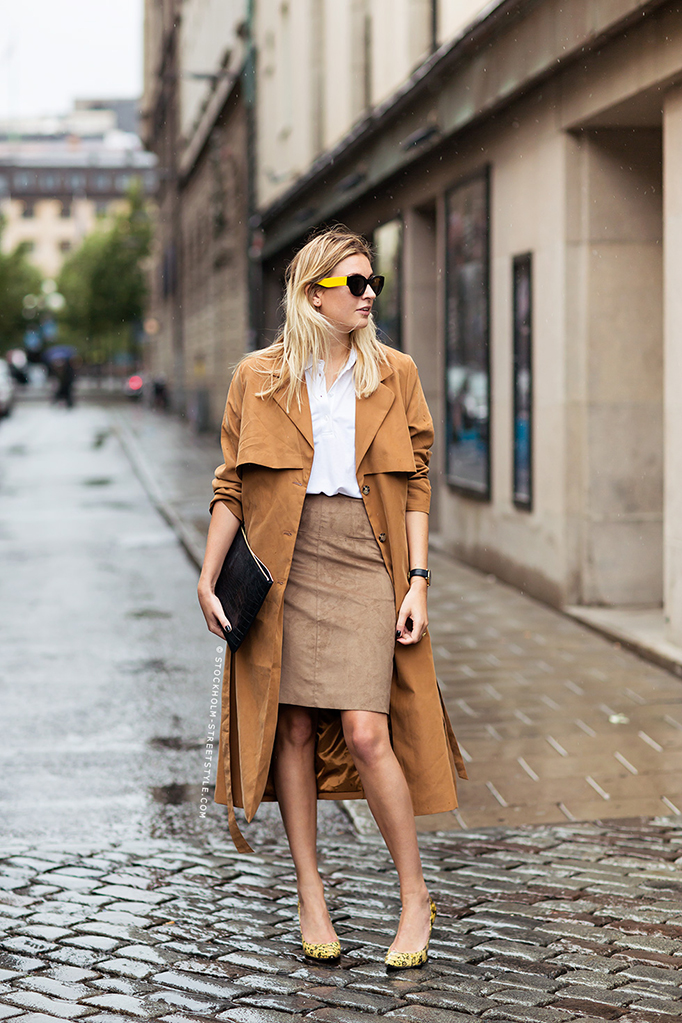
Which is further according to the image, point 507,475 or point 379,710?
point 507,475

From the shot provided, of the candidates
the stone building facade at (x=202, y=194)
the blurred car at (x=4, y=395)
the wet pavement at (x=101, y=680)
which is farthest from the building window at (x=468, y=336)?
the blurred car at (x=4, y=395)

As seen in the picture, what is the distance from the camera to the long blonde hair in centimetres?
375

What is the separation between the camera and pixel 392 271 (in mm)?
15078

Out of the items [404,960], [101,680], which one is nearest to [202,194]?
[101,680]

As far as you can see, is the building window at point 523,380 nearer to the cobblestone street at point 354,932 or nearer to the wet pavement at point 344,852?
the wet pavement at point 344,852

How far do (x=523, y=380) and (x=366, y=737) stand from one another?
7425 millimetres

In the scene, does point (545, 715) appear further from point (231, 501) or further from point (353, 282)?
point (353, 282)

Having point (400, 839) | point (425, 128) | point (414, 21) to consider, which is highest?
point (414, 21)

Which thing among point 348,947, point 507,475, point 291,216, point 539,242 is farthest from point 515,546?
point 291,216

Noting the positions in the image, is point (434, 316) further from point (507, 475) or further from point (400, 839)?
point (400, 839)

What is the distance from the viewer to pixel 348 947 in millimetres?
3871

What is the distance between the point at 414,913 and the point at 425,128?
33.6 feet

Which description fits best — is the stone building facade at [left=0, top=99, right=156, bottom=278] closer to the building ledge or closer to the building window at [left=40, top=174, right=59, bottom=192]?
the building window at [left=40, top=174, right=59, bottom=192]

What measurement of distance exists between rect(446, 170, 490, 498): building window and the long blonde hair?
8.07m
